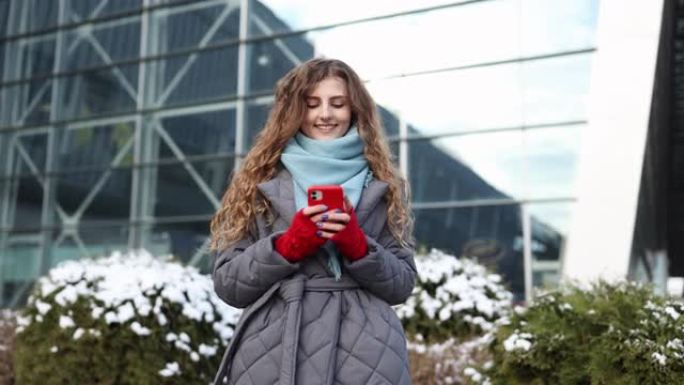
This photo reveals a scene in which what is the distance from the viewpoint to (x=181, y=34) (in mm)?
13961

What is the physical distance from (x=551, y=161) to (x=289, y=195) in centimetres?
914

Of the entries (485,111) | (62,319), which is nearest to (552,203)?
(485,111)

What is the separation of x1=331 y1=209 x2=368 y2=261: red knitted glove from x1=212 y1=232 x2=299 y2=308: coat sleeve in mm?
131

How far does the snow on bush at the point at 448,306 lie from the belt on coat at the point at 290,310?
354 cm

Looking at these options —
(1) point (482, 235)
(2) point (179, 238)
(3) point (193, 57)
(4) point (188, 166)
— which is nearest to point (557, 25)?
(1) point (482, 235)

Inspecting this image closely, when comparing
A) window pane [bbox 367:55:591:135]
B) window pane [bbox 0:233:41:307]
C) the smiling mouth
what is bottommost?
window pane [bbox 0:233:41:307]

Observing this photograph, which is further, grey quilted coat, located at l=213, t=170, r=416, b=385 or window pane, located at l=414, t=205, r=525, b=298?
window pane, located at l=414, t=205, r=525, b=298

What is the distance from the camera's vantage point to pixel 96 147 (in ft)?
47.6

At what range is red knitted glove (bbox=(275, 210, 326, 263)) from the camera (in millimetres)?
1794

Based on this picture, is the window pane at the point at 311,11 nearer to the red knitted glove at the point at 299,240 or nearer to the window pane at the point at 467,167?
the window pane at the point at 467,167

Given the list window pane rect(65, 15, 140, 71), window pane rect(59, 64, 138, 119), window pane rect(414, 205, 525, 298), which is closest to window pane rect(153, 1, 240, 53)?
window pane rect(65, 15, 140, 71)

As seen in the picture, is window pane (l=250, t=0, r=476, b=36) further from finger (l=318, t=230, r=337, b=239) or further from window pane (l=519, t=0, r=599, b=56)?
finger (l=318, t=230, r=337, b=239)

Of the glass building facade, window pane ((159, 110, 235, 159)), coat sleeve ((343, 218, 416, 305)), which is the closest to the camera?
coat sleeve ((343, 218, 416, 305))

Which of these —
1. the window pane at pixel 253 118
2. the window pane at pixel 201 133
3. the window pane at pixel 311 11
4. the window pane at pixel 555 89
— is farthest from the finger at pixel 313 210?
the window pane at pixel 201 133
